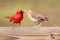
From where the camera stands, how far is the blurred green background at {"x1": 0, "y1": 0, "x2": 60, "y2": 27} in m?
1.18

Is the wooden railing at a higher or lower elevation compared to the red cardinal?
lower

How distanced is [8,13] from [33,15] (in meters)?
0.16

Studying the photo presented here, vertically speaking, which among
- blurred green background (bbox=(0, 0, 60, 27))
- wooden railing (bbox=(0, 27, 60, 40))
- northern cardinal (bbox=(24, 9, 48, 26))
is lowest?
wooden railing (bbox=(0, 27, 60, 40))

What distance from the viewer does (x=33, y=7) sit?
1208mm

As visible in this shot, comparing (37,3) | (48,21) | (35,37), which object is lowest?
(35,37)

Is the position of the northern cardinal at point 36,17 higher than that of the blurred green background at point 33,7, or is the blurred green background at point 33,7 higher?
the blurred green background at point 33,7

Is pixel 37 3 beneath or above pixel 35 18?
above

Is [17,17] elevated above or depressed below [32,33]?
above

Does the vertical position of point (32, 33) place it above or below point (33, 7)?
below

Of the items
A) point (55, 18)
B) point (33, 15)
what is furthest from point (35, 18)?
point (55, 18)

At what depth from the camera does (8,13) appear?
1.19m

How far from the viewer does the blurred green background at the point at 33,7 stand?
1184mm

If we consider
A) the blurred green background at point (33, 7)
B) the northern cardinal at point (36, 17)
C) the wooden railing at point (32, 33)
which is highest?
the blurred green background at point (33, 7)

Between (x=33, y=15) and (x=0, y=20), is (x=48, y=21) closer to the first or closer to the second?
(x=33, y=15)
